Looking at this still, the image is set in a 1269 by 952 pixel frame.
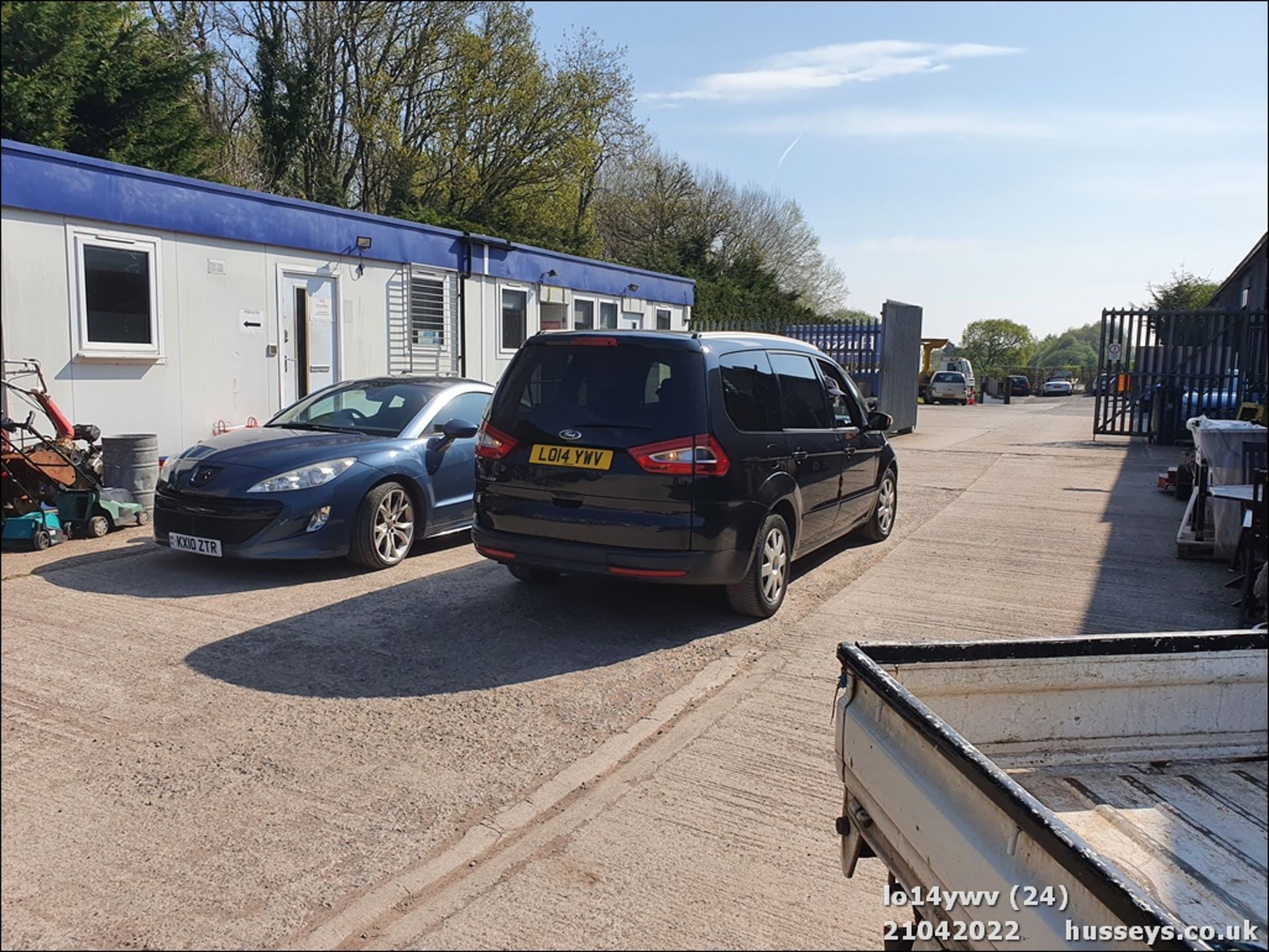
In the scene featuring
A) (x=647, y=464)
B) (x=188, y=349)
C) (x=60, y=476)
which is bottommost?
(x=60, y=476)

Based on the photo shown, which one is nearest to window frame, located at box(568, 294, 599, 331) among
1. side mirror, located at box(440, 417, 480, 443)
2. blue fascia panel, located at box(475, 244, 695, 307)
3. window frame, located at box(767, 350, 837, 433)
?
blue fascia panel, located at box(475, 244, 695, 307)

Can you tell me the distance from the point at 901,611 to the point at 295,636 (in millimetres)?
3953

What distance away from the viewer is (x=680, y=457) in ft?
19.7

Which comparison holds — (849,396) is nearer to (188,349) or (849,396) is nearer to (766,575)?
(766,575)

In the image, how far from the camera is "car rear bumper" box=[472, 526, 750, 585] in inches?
237

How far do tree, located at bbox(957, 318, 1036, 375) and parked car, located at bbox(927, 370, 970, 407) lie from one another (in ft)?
135

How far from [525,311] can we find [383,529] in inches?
401

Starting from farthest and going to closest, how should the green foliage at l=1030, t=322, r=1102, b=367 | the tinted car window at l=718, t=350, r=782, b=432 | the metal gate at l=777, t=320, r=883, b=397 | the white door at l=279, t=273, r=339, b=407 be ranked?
the green foliage at l=1030, t=322, r=1102, b=367, the metal gate at l=777, t=320, r=883, b=397, the white door at l=279, t=273, r=339, b=407, the tinted car window at l=718, t=350, r=782, b=432

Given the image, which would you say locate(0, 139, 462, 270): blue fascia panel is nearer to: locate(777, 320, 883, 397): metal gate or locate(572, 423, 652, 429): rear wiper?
locate(572, 423, 652, 429): rear wiper

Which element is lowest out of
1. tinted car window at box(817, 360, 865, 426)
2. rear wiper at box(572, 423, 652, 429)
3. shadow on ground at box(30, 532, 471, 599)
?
shadow on ground at box(30, 532, 471, 599)

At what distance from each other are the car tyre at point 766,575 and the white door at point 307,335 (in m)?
7.65

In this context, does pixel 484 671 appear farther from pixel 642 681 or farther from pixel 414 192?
pixel 414 192

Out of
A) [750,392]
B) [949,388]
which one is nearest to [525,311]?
[750,392]

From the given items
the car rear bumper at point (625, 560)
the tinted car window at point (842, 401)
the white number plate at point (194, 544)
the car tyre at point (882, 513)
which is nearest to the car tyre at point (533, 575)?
the car rear bumper at point (625, 560)
